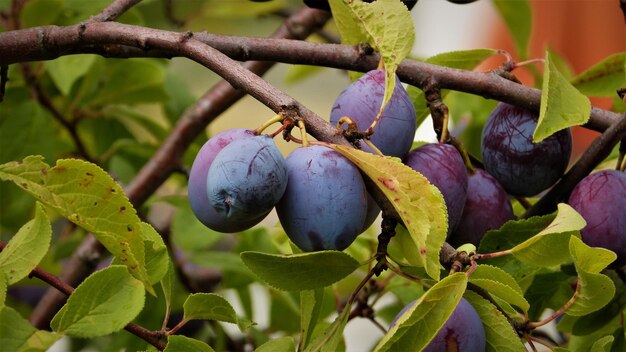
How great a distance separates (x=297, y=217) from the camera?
50 cm

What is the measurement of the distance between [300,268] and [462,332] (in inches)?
3.9

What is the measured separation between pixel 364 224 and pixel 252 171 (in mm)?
94

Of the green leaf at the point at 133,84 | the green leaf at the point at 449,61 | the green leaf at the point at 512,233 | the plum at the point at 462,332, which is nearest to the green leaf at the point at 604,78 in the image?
the green leaf at the point at 449,61

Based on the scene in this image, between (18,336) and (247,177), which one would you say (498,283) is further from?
(18,336)

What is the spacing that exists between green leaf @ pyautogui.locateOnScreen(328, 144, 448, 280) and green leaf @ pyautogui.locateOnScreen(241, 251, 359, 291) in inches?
2.1

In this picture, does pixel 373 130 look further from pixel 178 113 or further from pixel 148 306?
pixel 178 113

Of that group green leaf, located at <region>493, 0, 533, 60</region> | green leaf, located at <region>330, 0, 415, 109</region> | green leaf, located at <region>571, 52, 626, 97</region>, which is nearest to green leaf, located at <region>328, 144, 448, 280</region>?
green leaf, located at <region>330, 0, 415, 109</region>

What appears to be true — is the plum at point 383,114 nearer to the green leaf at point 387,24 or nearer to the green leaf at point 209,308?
the green leaf at point 387,24

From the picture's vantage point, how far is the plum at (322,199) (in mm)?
482

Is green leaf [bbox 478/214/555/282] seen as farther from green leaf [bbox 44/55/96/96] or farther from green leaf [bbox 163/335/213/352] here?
green leaf [bbox 44/55/96/96]

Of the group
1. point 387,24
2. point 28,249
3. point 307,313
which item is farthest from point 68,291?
point 387,24

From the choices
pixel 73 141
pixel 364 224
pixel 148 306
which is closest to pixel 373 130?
pixel 364 224

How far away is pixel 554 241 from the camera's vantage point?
52cm

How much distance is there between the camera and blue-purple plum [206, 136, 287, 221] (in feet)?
1.57
